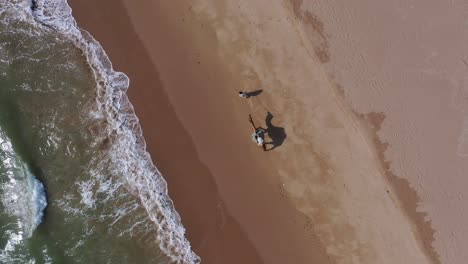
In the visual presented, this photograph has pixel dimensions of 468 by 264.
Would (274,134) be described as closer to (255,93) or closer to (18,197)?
(255,93)

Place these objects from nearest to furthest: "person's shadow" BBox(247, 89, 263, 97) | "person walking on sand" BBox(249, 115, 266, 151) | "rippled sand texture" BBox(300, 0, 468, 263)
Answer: "person walking on sand" BBox(249, 115, 266, 151)
"rippled sand texture" BBox(300, 0, 468, 263)
"person's shadow" BBox(247, 89, 263, 97)

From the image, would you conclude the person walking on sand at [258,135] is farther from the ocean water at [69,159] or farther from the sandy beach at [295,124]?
the ocean water at [69,159]

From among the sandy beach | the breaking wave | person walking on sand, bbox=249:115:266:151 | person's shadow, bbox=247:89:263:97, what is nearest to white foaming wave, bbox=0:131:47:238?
the breaking wave

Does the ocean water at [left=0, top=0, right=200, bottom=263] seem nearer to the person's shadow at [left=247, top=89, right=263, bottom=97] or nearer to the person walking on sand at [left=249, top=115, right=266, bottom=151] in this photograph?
the person walking on sand at [left=249, top=115, right=266, bottom=151]

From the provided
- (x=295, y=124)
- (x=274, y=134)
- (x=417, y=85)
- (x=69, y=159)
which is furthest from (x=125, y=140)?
(x=417, y=85)

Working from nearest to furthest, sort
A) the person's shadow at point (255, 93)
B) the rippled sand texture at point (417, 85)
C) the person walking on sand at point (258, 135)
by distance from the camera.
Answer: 1. the person walking on sand at point (258, 135)
2. the rippled sand texture at point (417, 85)
3. the person's shadow at point (255, 93)

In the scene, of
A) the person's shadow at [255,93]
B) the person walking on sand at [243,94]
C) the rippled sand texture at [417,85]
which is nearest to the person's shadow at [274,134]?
the person's shadow at [255,93]

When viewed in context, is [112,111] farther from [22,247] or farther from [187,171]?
[22,247]
